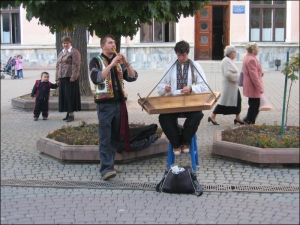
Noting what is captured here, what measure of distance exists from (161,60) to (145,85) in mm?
8325

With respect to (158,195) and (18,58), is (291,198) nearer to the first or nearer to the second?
(158,195)

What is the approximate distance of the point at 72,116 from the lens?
12.7m

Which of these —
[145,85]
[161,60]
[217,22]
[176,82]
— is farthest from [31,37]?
[176,82]

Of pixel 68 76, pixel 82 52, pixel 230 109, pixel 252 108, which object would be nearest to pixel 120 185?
pixel 252 108

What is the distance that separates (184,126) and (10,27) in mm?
26080

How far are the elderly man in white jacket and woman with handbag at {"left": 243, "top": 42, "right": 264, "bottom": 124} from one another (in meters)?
3.19

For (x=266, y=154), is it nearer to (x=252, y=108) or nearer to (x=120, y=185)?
(x=120, y=185)

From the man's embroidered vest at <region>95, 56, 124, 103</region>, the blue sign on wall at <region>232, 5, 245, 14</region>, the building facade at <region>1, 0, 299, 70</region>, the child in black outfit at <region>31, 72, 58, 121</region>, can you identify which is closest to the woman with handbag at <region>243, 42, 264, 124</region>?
the man's embroidered vest at <region>95, 56, 124, 103</region>

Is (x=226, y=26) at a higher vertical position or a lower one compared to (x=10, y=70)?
higher

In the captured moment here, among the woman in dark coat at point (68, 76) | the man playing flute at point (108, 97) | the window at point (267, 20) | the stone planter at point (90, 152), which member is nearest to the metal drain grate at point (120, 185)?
the man playing flute at point (108, 97)

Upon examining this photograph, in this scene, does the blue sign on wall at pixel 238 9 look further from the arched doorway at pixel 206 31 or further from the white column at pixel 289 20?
the white column at pixel 289 20

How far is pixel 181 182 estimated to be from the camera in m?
6.79

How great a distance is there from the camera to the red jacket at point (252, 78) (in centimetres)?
1075

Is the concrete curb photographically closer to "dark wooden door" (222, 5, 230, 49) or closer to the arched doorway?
the arched doorway
